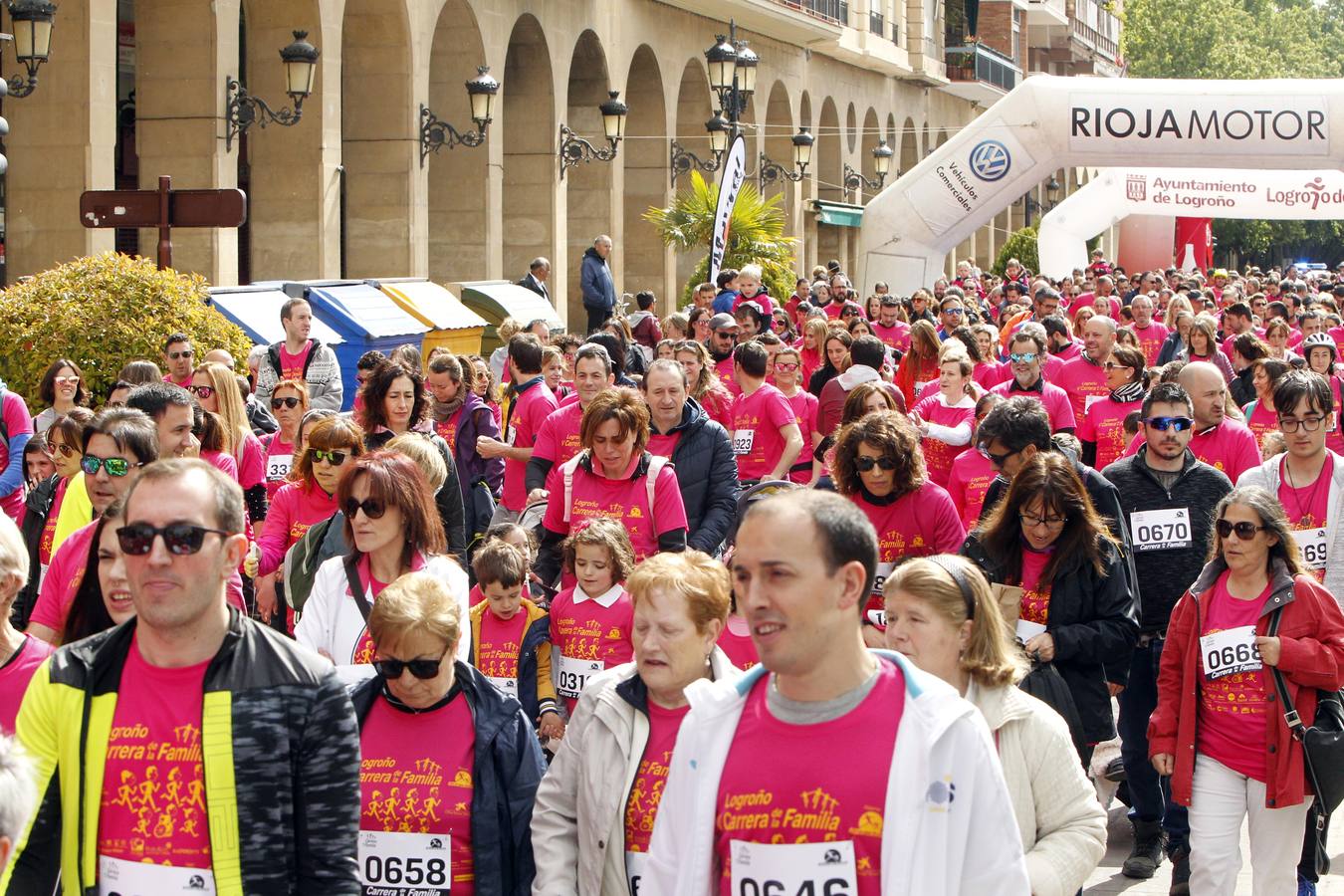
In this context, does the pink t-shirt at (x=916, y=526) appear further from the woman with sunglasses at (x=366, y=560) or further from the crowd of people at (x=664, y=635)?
the woman with sunglasses at (x=366, y=560)

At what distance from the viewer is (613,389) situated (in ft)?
26.2

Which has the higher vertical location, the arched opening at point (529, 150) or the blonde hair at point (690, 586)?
the arched opening at point (529, 150)

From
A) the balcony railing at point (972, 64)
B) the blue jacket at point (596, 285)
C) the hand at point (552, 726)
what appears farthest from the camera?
the balcony railing at point (972, 64)

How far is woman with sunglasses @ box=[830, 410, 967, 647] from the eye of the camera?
6.82 m

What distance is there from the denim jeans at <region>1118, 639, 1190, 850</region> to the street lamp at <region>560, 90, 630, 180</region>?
17.9 m

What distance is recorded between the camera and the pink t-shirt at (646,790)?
4523 millimetres

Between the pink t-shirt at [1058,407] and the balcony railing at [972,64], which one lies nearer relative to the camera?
the pink t-shirt at [1058,407]

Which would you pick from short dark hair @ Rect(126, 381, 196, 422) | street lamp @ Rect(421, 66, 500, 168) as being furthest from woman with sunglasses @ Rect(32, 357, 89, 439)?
street lamp @ Rect(421, 66, 500, 168)

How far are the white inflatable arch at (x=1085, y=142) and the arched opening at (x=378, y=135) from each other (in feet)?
21.5

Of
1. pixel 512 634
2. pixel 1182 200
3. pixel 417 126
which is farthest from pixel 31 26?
pixel 1182 200

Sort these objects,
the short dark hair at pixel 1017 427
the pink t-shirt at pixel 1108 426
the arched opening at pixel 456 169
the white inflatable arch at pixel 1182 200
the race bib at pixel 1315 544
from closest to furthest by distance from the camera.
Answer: the short dark hair at pixel 1017 427, the race bib at pixel 1315 544, the pink t-shirt at pixel 1108 426, the arched opening at pixel 456 169, the white inflatable arch at pixel 1182 200

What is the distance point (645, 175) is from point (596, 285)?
1204 cm

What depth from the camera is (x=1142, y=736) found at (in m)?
7.79

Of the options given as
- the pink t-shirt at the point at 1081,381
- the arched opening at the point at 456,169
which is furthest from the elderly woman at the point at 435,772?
the arched opening at the point at 456,169
